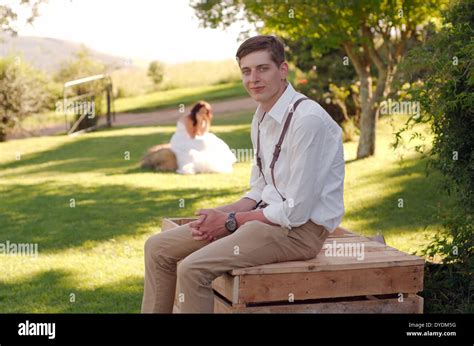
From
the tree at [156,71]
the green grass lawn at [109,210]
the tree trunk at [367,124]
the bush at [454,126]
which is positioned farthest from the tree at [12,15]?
the tree at [156,71]

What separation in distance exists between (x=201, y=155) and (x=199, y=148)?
0.78 feet

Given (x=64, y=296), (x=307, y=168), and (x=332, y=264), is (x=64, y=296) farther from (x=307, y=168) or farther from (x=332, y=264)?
(x=307, y=168)

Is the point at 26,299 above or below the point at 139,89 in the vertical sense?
below

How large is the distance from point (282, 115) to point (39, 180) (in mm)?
10942

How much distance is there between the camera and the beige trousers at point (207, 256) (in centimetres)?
463

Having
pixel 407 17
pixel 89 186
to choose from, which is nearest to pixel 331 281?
pixel 89 186

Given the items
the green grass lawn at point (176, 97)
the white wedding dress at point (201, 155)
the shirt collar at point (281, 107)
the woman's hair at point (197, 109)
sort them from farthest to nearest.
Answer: the green grass lawn at point (176, 97) → the woman's hair at point (197, 109) → the white wedding dress at point (201, 155) → the shirt collar at point (281, 107)

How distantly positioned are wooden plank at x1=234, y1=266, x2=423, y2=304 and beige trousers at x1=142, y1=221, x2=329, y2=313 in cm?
13

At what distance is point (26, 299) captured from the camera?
7.06 m

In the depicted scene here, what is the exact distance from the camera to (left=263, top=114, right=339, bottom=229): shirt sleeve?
4.60 m

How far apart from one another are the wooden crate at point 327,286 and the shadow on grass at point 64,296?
6.76 ft

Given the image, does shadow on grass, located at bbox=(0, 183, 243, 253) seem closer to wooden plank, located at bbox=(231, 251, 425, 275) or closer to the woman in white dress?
the woman in white dress

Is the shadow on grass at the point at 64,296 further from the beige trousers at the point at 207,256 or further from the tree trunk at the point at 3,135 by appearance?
the tree trunk at the point at 3,135
